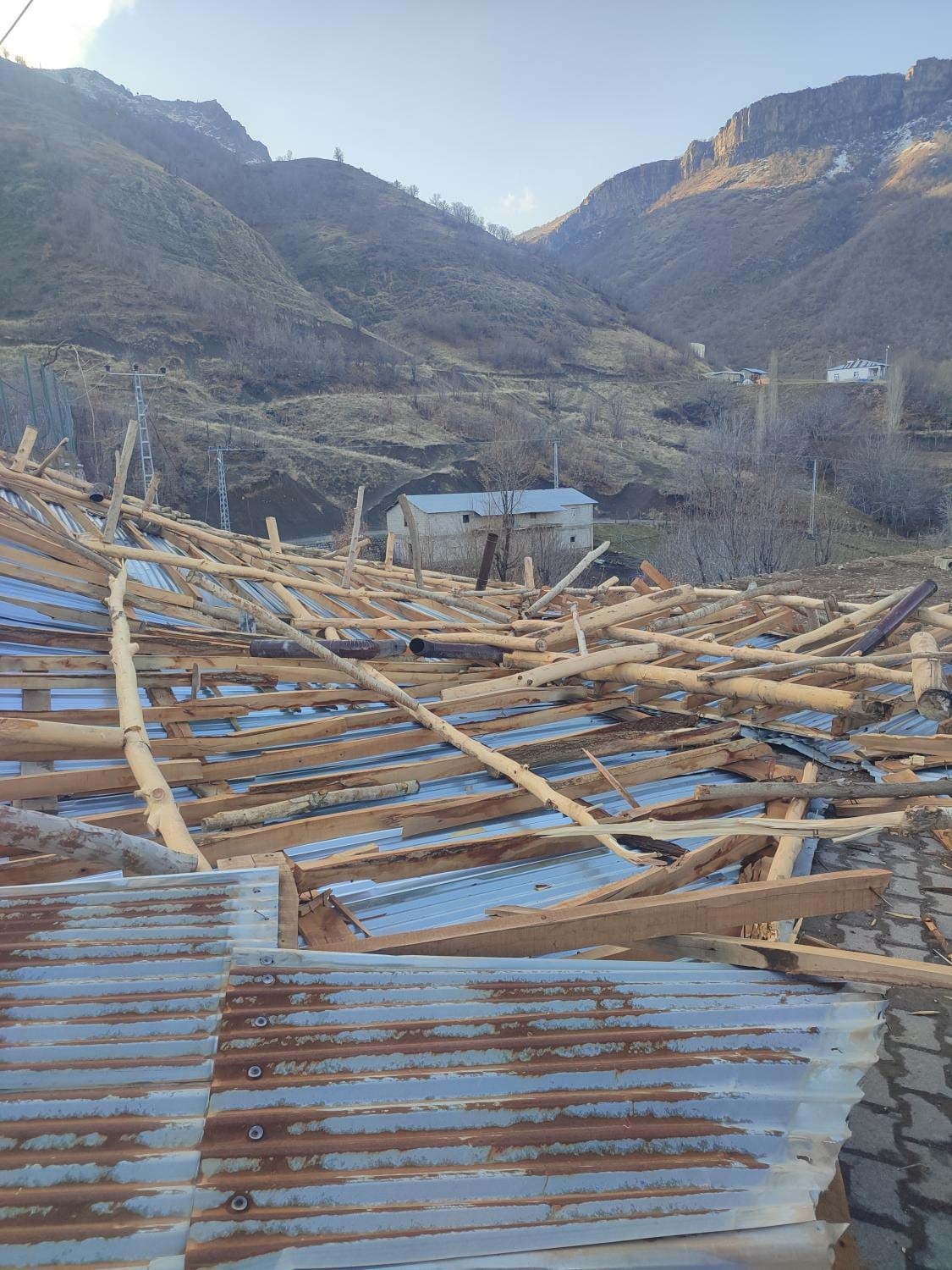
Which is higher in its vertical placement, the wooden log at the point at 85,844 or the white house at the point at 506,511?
the white house at the point at 506,511

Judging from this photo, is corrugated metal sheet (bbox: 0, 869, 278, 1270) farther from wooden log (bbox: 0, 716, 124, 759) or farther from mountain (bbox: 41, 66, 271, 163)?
mountain (bbox: 41, 66, 271, 163)

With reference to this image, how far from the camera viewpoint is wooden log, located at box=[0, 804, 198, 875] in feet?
6.55

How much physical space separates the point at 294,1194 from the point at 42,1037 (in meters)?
0.70

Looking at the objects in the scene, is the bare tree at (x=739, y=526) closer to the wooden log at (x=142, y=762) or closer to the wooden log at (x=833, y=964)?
the wooden log at (x=142, y=762)

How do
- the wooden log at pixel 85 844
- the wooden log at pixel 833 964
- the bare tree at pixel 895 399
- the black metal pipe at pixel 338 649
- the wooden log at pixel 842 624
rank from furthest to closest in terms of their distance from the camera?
the bare tree at pixel 895 399, the wooden log at pixel 842 624, the black metal pipe at pixel 338 649, the wooden log at pixel 833 964, the wooden log at pixel 85 844

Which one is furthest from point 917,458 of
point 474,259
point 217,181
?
point 217,181

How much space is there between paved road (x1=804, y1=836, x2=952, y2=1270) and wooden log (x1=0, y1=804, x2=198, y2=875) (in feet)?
7.46

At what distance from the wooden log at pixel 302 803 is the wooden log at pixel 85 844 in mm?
791

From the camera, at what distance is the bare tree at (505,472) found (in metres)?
27.9

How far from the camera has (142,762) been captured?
311cm

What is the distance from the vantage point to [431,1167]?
5.20 ft

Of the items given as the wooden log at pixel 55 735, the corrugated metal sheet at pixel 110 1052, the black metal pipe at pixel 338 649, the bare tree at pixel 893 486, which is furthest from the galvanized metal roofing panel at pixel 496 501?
the corrugated metal sheet at pixel 110 1052

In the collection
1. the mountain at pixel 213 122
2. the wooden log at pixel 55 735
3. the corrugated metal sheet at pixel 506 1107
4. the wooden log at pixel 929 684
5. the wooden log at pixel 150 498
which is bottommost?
the corrugated metal sheet at pixel 506 1107

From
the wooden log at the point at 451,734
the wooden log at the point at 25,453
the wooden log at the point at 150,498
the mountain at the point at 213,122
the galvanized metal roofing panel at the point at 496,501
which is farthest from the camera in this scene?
the mountain at the point at 213,122
